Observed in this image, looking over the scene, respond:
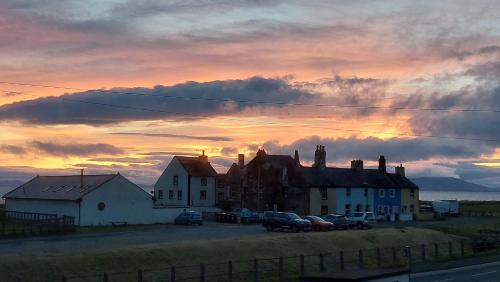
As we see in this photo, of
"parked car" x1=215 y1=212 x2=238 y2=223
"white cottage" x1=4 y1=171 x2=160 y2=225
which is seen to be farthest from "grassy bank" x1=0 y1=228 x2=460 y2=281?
"white cottage" x1=4 y1=171 x2=160 y2=225

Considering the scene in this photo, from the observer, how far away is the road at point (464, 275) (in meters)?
42.1

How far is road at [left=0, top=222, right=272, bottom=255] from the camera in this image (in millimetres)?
46531

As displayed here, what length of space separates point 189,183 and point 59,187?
22.5 m

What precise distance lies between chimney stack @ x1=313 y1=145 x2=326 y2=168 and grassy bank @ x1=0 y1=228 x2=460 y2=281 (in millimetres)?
31805

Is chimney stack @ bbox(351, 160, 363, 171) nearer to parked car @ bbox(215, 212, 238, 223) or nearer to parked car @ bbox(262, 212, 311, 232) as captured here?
parked car @ bbox(215, 212, 238, 223)

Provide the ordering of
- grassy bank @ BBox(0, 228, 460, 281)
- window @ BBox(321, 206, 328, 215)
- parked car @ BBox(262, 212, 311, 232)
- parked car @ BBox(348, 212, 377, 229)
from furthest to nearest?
1. window @ BBox(321, 206, 328, 215)
2. parked car @ BBox(348, 212, 377, 229)
3. parked car @ BBox(262, 212, 311, 232)
4. grassy bank @ BBox(0, 228, 460, 281)

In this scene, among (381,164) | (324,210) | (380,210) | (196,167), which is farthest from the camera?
(381,164)

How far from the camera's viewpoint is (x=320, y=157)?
335ft

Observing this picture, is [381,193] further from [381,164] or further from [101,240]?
[101,240]

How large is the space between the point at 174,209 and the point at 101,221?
10062mm

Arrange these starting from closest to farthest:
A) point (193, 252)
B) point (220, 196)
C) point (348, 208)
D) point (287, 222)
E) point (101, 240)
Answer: point (193, 252)
point (101, 240)
point (287, 222)
point (348, 208)
point (220, 196)

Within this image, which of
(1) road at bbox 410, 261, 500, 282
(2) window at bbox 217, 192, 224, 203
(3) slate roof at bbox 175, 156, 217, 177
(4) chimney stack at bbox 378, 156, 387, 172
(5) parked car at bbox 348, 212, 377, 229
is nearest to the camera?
(1) road at bbox 410, 261, 500, 282

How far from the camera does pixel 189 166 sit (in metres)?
103

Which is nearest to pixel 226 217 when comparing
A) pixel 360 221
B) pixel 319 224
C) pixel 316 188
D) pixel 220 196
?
pixel 316 188
